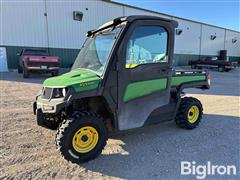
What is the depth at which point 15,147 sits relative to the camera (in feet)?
12.8

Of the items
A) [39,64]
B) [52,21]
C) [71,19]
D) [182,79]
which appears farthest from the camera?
[71,19]

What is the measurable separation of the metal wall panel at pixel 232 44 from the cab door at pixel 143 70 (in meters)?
39.5

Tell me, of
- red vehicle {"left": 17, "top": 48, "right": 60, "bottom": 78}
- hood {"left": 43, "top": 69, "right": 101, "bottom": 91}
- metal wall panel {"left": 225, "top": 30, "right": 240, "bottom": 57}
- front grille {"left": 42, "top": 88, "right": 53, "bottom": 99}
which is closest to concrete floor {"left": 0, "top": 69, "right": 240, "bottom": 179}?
front grille {"left": 42, "top": 88, "right": 53, "bottom": 99}

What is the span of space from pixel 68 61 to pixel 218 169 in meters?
18.7

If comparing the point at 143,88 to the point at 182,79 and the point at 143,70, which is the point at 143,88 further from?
the point at 182,79

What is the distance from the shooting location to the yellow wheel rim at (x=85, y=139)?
133 inches

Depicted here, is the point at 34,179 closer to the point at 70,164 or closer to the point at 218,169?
the point at 70,164

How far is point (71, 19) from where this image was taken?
20078 millimetres

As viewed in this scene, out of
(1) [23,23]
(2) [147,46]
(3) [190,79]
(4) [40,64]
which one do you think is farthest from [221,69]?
(2) [147,46]

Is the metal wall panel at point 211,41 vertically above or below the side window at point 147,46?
above

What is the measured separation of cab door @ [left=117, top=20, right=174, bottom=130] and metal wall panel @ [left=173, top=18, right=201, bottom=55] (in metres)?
26.9

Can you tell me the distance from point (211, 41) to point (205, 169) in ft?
118

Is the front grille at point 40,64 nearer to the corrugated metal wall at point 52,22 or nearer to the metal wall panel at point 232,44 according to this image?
the corrugated metal wall at point 52,22

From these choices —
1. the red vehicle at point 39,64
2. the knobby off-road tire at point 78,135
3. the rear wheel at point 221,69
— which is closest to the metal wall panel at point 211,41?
the rear wheel at point 221,69
